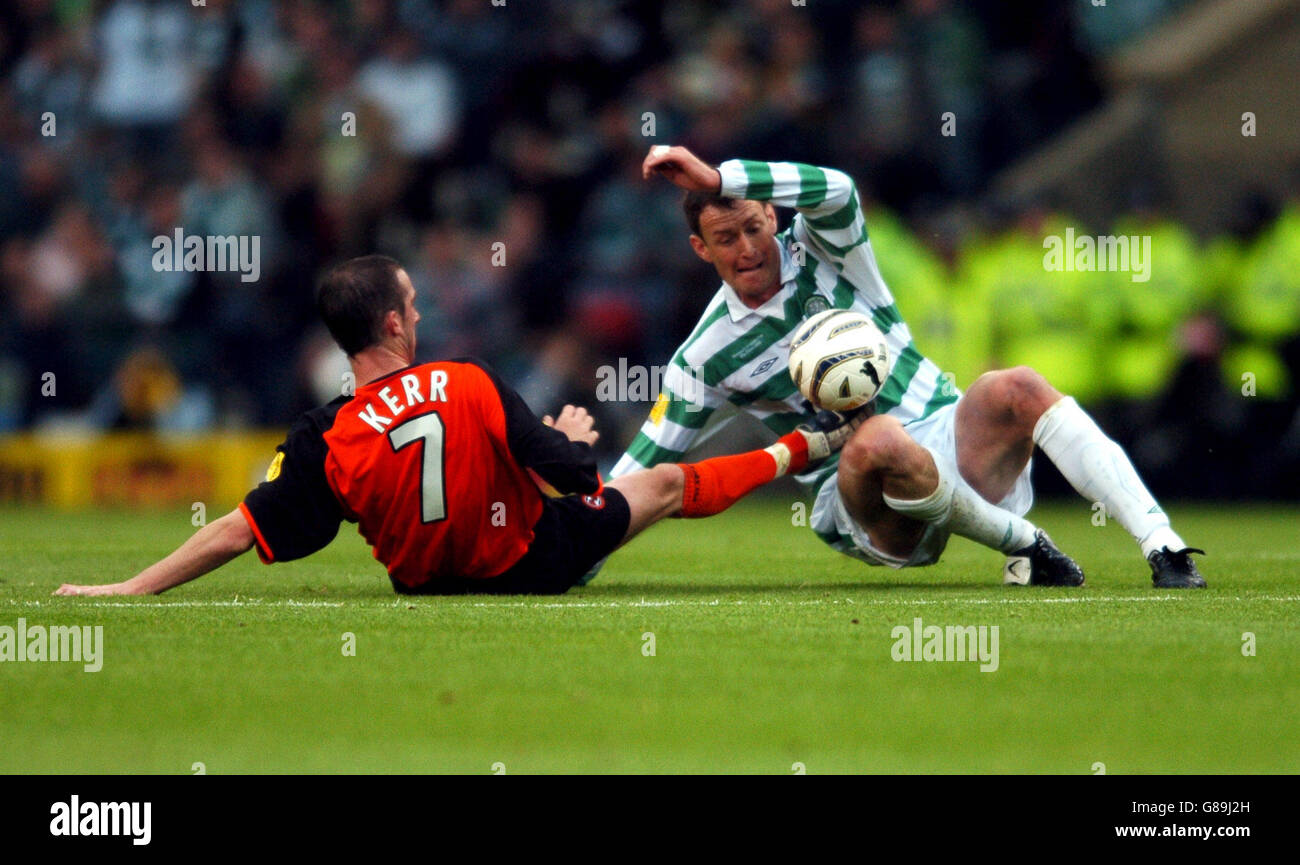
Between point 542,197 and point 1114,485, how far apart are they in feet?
34.5

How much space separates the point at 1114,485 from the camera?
7.14 meters

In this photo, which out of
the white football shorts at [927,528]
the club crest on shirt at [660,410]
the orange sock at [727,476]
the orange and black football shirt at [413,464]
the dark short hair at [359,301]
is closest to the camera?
the orange and black football shirt at [413,464]

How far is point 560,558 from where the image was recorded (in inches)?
281

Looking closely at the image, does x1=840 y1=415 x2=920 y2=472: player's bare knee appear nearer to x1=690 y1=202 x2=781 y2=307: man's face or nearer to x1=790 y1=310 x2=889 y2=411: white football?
x1=790 y1=310 x2=889 y2=411: white football

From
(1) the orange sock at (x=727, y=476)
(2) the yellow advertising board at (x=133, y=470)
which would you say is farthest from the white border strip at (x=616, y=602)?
(2) the yellow advertising board at (x=133, y=470)

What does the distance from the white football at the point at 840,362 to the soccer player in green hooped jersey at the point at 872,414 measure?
6.5 inches

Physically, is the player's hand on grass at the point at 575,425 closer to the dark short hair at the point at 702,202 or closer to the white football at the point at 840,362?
the white football at the point at 840,362

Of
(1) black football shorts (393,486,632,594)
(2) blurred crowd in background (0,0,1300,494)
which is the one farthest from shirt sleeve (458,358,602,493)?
(2) blurred crowd in background (0,0,1300,494)

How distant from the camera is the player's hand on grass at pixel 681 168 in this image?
6.53m

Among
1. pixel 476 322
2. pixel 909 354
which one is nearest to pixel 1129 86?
pixel 476 322

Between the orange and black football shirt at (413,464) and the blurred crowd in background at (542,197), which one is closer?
the orange and black football shirt at (413,464)

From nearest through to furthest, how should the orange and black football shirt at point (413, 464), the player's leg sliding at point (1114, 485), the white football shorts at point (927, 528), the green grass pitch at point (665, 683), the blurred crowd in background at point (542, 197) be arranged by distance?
the green grass pitch at point (665, 683) < the orange and black football shirt at point (413, 464) < the player's leg sliding at point (1114, 485) < the white football shorts at point (927, 528) < the blurred crowd in background at point (542, 197)
